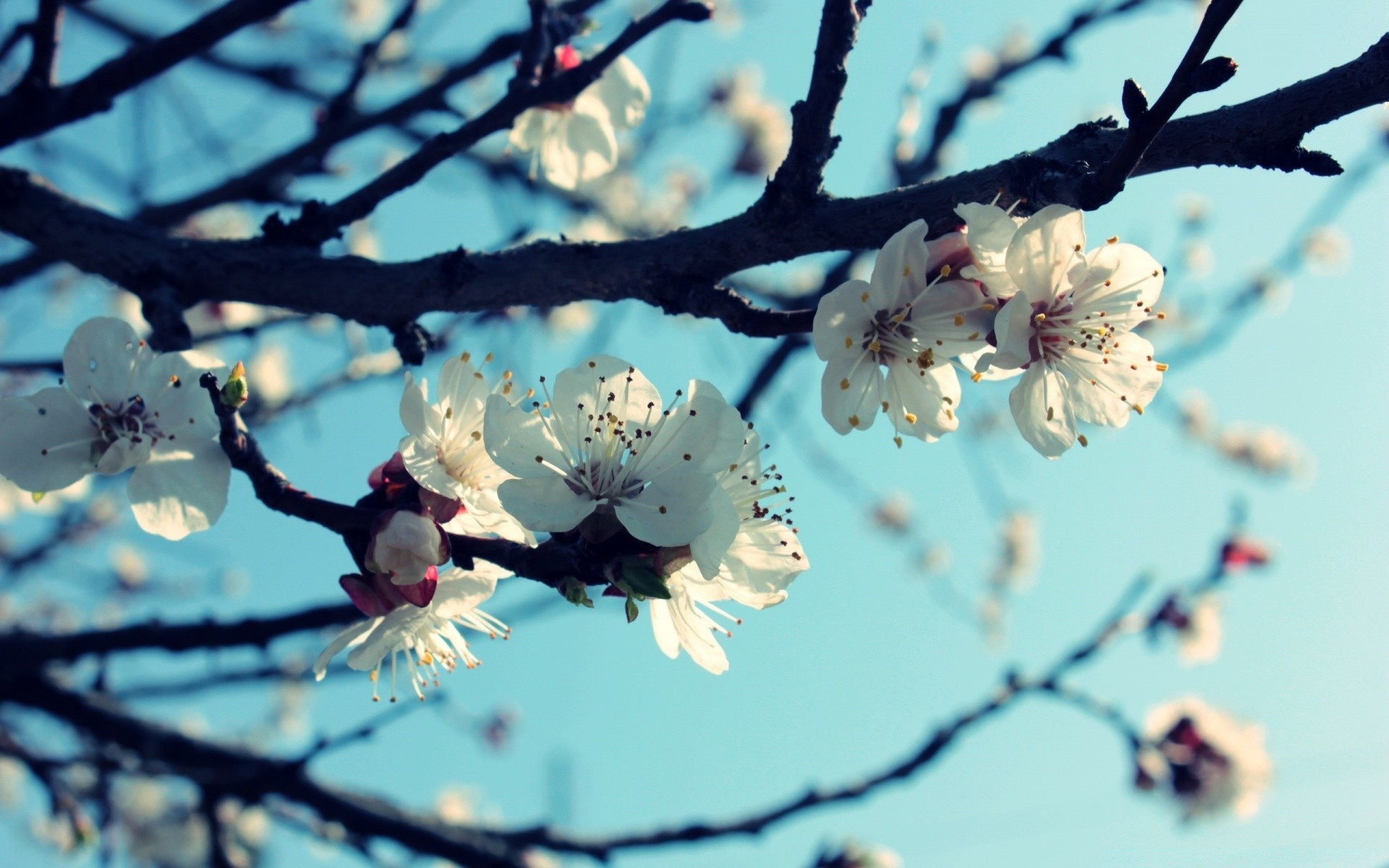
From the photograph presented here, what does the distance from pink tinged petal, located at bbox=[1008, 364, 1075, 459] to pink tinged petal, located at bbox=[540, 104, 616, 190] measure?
152 centimetres

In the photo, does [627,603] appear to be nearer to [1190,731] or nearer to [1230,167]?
[1230,167]

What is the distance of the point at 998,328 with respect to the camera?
136 centimetres

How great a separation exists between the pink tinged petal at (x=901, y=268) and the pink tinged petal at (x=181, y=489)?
1184mm

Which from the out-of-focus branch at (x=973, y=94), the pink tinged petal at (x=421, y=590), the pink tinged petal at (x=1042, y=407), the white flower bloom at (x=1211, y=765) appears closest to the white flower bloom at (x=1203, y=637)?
the white flower bloom at (x=1211, y=765)

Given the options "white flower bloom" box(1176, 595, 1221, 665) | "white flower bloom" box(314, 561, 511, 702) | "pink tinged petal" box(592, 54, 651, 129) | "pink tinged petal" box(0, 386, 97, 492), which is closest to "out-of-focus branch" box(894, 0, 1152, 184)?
"pink tinged petal" box(592, 54, 651, 129)

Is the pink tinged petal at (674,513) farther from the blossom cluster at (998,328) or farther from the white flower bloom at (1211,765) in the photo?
the white flower bloom at (1211,765)

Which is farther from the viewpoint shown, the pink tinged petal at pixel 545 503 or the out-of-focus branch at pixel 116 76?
the out-of-focus branch at pixel 116 76

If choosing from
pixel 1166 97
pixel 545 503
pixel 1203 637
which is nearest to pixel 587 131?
pixel 545 503

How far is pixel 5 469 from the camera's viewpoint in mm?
Result: 1571

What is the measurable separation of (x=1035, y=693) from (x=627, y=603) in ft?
7.06

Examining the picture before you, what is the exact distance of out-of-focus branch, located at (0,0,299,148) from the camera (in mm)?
2004

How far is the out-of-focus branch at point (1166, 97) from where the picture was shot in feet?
3.67

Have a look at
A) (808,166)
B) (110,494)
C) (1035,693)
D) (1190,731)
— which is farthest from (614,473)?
(110,494)

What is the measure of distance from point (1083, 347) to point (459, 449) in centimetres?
113
